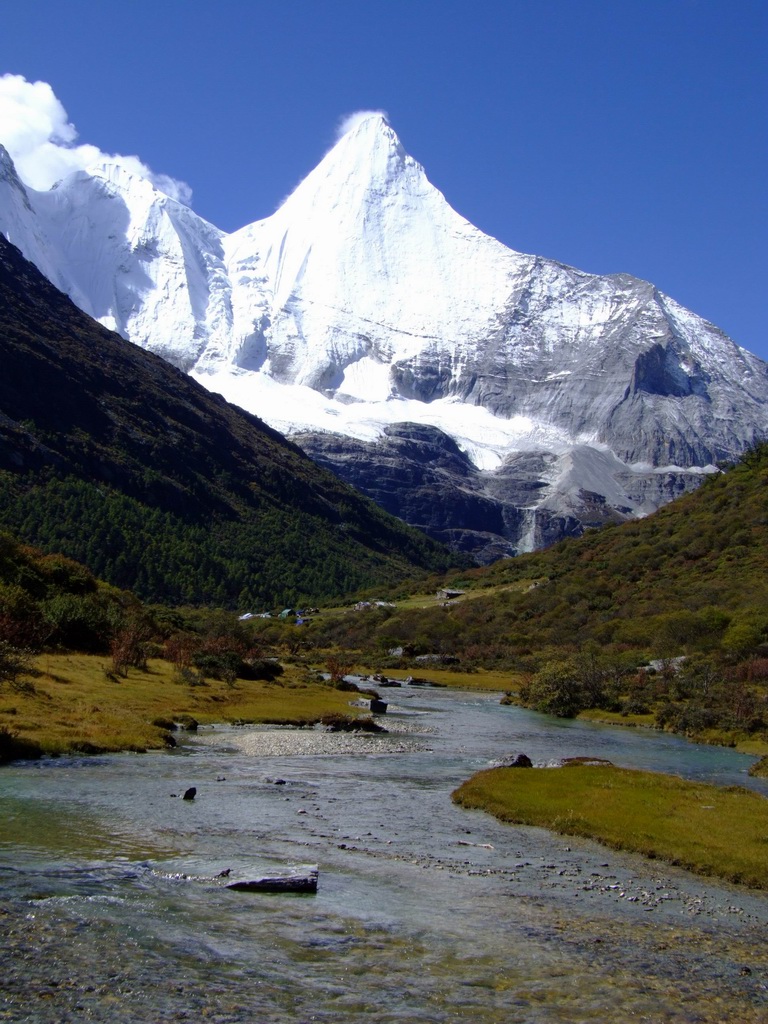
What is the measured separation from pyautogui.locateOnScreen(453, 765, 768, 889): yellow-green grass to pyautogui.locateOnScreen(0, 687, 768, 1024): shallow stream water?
3.63ft

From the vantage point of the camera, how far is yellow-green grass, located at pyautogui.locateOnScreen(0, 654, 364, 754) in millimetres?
35000

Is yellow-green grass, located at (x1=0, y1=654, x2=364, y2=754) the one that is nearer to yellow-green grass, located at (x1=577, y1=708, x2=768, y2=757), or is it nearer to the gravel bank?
the gravel bank

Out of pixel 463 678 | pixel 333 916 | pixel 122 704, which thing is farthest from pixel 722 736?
pixel 463 678

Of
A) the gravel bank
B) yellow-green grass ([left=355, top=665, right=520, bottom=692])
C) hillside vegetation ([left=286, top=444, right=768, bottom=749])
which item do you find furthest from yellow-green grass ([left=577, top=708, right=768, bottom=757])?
yellow-green grass ([left=355, top=665, right=520, bottom=692])

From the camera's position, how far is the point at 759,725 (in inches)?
2238

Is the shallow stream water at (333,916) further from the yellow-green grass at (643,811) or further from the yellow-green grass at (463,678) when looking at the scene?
the yellow-green grass at (463,678)

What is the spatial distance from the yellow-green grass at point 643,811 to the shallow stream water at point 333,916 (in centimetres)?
111

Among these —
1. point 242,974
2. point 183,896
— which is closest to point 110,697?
point 183,896

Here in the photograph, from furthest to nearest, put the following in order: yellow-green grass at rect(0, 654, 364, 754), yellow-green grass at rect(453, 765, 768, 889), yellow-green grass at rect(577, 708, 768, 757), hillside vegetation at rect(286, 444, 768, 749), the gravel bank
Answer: hillside vegetation at rect(286, 444, 768, 749)
yellow-green grass at rect(577, 708, 768, 757)
the gravel bank
yellow-green grass at rect(0, 654, 364, 754)
yellow-green grass at rect(453, 765, 768, 889)

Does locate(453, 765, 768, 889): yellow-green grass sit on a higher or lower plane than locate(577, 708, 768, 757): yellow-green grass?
lower

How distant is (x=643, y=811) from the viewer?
2950 cm

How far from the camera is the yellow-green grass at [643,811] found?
81.0 feet

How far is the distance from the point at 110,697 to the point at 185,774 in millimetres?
14991

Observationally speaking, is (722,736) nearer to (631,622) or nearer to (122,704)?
(122,704)
